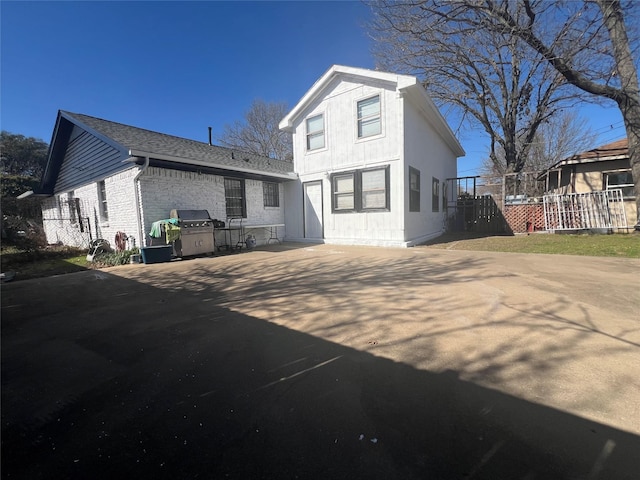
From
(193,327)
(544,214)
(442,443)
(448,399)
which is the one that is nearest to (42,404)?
(193,327)

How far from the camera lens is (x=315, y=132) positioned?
11.9 meters

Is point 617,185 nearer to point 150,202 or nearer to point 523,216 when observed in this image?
point 523,216

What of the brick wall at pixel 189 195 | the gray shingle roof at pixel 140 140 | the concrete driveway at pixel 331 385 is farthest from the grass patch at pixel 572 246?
the gray shingle roof at pixel 140 140

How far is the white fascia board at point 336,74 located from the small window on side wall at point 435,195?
5339 mm

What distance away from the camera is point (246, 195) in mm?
11727

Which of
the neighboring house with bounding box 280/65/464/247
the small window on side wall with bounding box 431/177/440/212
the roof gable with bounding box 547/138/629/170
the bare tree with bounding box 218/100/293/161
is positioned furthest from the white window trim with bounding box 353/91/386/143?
the bare tree with bounding box 218/100/293/161

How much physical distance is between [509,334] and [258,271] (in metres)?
5.01

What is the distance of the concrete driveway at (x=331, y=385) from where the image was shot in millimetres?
1478

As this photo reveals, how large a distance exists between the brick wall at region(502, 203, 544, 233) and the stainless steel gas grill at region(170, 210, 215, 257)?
1378 centimetres

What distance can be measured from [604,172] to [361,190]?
1085cm

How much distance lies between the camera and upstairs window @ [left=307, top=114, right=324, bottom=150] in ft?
38.3

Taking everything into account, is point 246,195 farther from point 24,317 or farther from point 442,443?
point 442,443

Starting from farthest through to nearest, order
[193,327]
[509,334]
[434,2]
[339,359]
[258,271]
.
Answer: [434,2]
[258,271]
[193,327]
[509,334]
[339,359]

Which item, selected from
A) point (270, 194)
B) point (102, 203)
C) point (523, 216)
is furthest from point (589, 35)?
point (102, 203)
